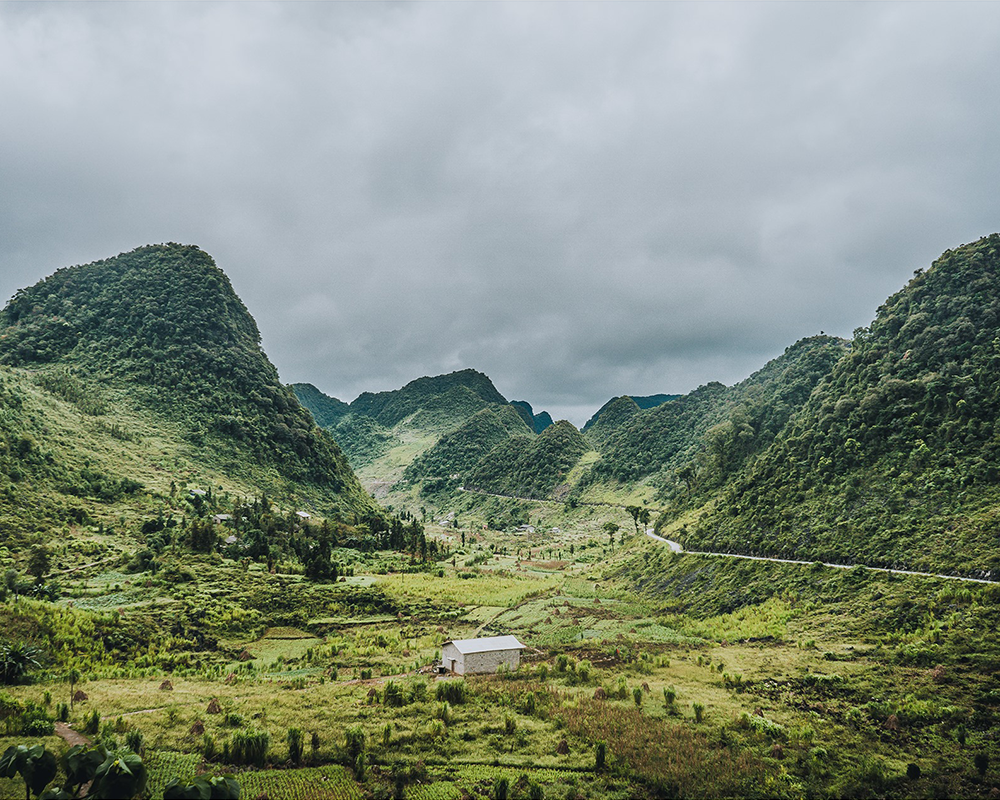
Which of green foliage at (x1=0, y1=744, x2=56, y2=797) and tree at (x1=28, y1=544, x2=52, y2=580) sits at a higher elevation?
tree at (x1=28, y1=544, x2=52, y2=580)

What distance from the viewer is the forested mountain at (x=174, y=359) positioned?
106481 millimetres

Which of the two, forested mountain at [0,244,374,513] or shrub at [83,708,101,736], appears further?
forested mountain at [0,244,374,513]

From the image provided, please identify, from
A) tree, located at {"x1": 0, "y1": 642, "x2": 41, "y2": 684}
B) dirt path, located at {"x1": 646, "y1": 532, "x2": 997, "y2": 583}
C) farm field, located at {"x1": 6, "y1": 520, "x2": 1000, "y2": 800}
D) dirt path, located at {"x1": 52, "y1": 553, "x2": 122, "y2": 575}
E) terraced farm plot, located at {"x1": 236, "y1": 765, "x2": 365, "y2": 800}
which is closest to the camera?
terraced farm plot, located at {"x1": 236, "y1": 765, "x2": 365, "y2": 800}

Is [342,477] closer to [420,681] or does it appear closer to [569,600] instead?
[569,600]

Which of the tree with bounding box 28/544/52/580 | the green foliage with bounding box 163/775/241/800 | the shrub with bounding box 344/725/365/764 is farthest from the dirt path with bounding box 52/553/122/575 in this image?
the green foliage with bounding box 163/775/241/800

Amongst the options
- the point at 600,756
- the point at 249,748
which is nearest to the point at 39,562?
the point at 249,748

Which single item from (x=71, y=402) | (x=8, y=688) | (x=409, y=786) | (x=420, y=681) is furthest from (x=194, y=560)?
(x=71, y=402)

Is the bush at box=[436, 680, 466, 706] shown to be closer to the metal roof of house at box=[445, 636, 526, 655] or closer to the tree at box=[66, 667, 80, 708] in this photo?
the metal roof of house at box=[445, 636, 526, 655]

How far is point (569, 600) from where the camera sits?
61.8 metres

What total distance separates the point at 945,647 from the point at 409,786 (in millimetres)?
30365

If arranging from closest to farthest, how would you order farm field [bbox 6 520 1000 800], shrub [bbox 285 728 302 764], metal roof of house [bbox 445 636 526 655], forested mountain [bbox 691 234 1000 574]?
1. farm field [bbox 6 520 1000 800]
2. shrub [bbox 285 728 302 764]
3. metal roof of house [bbox 445 636 526 655]
4. forested mountain [bbox 691 234 1000 574]

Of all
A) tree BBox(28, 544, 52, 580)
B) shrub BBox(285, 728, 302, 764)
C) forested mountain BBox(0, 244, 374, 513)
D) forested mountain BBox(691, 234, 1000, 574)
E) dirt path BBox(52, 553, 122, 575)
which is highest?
forested mountain BBox(0, 244, 374, 513)

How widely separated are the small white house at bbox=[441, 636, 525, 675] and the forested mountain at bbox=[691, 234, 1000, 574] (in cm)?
3068

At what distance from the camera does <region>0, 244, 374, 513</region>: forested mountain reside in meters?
106
